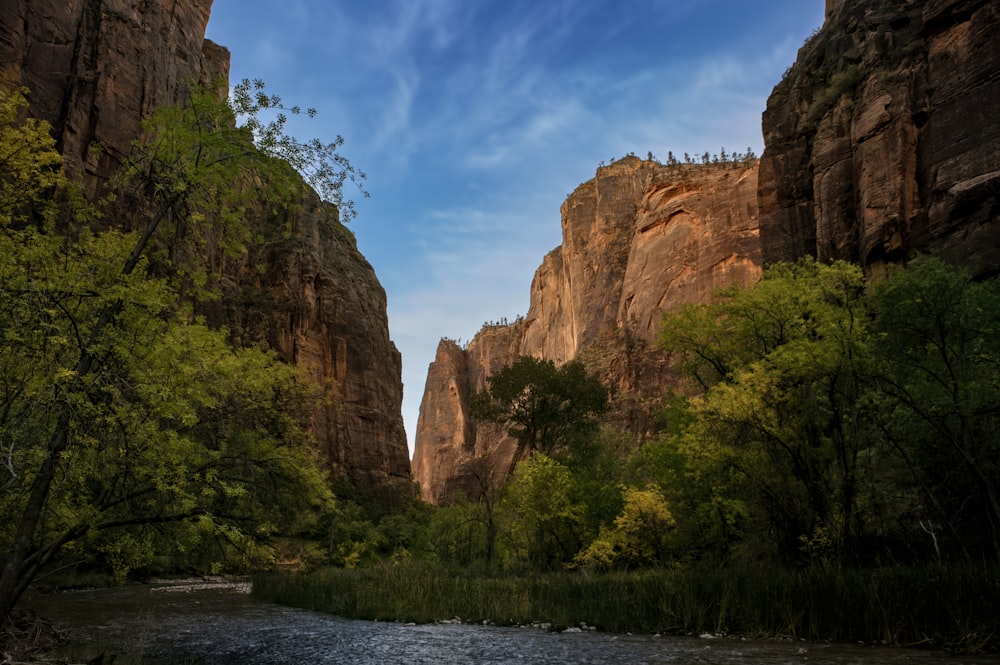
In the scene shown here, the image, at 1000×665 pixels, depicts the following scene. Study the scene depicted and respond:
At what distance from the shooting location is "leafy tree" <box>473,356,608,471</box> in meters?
45.2

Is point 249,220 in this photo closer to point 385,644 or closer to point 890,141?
point 385,644

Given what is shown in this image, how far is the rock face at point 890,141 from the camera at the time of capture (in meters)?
30.2

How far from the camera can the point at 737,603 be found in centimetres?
1402

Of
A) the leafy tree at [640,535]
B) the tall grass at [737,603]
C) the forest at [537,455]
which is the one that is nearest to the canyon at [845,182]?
the forest at [537,455]

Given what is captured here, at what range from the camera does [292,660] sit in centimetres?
1138

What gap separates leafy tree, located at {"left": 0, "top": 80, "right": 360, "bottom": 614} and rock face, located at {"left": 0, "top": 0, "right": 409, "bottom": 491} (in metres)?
2.34

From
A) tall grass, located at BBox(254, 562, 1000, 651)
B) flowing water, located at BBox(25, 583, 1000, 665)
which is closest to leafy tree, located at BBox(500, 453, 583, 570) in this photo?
tall grass, located at BBox(254, 562, 1000, 651)

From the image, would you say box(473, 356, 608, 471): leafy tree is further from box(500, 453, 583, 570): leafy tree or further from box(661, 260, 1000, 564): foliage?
box(661, 260, 1000, 564): foliage

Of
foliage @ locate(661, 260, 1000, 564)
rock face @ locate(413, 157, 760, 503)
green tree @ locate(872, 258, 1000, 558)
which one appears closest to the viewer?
green tree @ locate(872, 258, 1000, 558)

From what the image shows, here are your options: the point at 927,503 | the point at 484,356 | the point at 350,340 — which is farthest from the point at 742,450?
the point at 484,356

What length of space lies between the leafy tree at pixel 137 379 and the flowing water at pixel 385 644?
257cm

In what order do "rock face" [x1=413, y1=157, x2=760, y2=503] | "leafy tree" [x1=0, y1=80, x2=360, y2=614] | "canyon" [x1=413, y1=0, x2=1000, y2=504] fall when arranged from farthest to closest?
"rock face" [x1=413, y1=157, x2=760, y2=503] → "canyon" [x1=413, y1=0, x2=1000, y2=504] → "leafy tree" [x1=0, y1=80, x2=360, y2=614]

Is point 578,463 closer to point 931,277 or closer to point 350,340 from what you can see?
point 931,277

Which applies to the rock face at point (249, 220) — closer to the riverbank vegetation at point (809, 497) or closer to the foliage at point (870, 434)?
the riverbank vegetation at point (809, 497)
